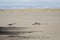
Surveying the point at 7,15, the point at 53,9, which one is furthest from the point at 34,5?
the point at 7,15

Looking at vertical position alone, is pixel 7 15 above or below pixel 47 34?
above

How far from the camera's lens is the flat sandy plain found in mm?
813

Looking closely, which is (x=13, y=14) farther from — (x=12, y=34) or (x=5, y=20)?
(x=12, y=34)

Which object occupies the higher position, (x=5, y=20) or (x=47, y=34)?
(x=5, y=20)

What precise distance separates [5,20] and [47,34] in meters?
0.46

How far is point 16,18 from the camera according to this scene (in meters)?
0.84

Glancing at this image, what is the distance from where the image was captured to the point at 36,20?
84 centimetres

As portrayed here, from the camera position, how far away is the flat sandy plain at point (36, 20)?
813 millimetres

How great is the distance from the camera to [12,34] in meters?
0.83

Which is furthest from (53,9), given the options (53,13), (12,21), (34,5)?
(12,21)

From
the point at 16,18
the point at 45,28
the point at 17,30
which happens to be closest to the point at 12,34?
the point at 17,30

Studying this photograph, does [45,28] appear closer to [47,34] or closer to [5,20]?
[47,34]

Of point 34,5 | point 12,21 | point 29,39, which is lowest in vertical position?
point 29,39

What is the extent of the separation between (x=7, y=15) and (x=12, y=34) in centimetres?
21
